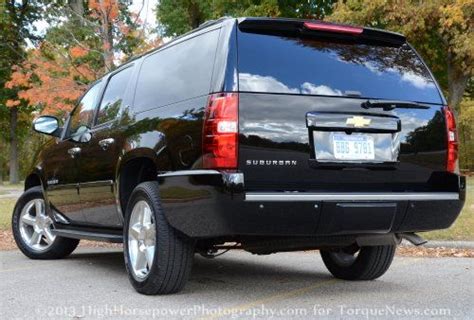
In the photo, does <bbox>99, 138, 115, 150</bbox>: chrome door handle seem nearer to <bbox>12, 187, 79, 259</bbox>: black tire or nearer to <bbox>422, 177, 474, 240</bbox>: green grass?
<bbox>12, 187, 79, 259</bbox>: black tire

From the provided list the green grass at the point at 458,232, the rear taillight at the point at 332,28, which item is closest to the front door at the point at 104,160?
the rear taillight at the point at 332,28

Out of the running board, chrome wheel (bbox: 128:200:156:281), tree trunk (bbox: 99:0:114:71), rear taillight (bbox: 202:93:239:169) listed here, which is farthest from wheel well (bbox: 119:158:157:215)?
tree trunk (bbox: 99:0:114:71)

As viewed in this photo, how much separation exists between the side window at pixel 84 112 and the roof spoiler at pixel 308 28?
254cm

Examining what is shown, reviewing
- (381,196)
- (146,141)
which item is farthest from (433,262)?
(146,141)

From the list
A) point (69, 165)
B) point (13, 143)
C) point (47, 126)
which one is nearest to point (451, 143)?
point (69, 165)

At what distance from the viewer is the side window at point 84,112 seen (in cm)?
638

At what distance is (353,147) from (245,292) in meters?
1.51

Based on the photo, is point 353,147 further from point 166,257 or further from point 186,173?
point 166,257

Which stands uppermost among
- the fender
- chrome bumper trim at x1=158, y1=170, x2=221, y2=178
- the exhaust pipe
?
the fender

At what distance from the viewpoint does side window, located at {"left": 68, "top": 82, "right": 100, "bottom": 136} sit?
638 cm

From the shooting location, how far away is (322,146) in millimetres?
4137

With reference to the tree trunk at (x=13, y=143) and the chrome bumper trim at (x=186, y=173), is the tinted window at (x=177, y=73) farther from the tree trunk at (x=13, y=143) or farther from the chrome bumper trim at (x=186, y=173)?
the tree trunk at (x=13, y=143)

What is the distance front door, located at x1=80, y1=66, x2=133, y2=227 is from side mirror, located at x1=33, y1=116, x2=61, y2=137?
0.77 metres

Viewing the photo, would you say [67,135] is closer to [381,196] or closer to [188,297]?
[188,297]
